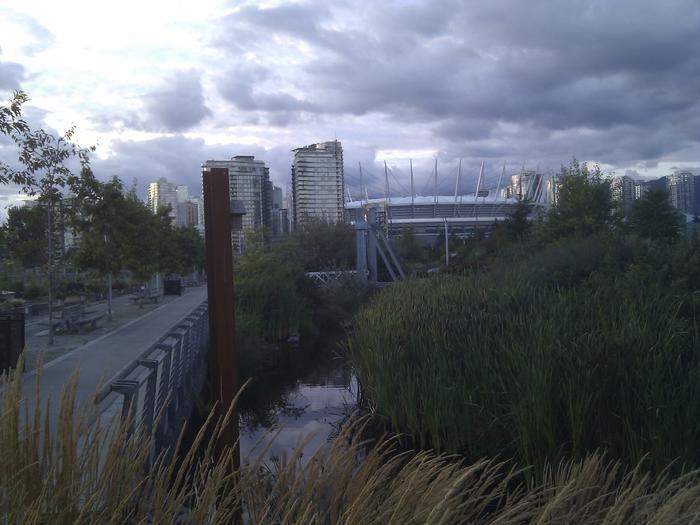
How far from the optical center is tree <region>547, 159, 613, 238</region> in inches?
957

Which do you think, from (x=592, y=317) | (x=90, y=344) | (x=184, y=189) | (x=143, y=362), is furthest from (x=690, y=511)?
(x=184, y=189)

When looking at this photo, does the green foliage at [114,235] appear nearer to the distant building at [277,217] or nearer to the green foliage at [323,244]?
the green foliage at [323,244]

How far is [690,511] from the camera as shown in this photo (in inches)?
85.9

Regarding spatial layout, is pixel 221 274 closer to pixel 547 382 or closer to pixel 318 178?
pixel 547 382

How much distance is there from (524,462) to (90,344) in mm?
10295

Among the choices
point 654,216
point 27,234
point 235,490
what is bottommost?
point 235,490

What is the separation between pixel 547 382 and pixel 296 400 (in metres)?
6.48

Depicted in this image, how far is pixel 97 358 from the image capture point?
1141 cm

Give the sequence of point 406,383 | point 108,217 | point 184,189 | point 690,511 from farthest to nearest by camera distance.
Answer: point 184,189 < point 108,217 < point 406,383 < point 690,511

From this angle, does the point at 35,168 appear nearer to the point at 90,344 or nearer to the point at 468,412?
the point at 90,344

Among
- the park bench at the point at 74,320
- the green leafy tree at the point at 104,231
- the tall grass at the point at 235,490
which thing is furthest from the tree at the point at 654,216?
the tall grass at the point at 235,490

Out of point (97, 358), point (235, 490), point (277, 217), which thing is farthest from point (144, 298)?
point (277, 217)

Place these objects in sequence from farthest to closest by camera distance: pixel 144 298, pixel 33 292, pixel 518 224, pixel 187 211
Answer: pixel 187 211 < pixel 518 224 < pixel 33 292 < pixel 144 298

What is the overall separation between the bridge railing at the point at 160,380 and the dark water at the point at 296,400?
3.46 feet
